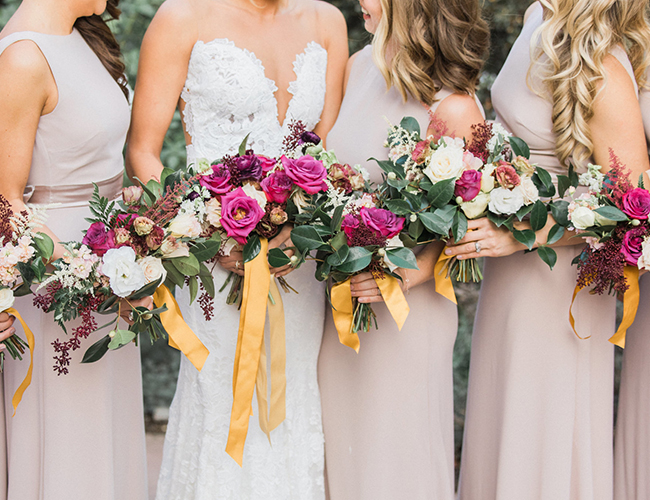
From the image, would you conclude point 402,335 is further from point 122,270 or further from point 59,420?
point 59,420

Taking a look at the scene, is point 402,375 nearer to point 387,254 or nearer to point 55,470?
point 387,254

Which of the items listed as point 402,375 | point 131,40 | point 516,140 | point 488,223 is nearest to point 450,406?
point 402,375

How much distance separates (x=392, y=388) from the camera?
8.61ft

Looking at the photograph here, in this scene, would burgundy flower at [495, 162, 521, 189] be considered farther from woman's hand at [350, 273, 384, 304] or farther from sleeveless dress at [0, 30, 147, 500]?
sleeveless dress at [0, 30, 147, 500]

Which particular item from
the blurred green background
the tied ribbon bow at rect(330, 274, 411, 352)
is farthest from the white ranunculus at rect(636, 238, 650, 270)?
the blurred green background

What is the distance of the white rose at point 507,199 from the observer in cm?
229

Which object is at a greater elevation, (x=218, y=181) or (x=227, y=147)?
(x=227, y=147)

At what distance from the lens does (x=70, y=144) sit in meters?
2.42

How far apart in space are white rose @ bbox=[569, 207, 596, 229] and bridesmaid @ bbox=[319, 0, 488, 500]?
0.50 m

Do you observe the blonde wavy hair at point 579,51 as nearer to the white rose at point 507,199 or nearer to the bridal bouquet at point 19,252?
the white rose at point 507,199

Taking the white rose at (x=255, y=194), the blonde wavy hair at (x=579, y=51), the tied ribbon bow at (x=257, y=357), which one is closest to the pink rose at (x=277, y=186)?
the white rose at (x=255, y=194)

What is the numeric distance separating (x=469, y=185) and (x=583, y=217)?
0.41 meters

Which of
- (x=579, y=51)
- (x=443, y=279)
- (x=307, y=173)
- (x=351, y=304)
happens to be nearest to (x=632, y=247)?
(x=443, y=279)

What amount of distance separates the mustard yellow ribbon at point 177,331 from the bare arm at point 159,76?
1.83 feet
